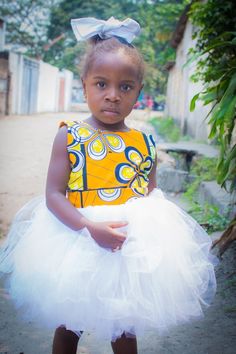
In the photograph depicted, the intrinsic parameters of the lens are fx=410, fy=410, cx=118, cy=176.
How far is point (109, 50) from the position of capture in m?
1.64

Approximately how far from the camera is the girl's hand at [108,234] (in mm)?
1530

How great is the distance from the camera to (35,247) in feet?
5.32

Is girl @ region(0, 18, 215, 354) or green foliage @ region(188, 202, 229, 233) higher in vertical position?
girl @ region(0, 18, 215, 354)

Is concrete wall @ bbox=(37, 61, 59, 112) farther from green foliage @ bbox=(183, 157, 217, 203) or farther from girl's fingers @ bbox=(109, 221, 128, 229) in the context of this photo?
girl's fingers @ bbox=(109, 221, 128, 229)

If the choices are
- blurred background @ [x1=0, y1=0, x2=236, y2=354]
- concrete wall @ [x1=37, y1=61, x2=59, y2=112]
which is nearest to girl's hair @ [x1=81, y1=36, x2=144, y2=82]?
blurred background @ [x1=0, y1=0, x2=236, y2=354]

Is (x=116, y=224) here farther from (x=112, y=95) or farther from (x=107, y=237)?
(x=112, y=95)

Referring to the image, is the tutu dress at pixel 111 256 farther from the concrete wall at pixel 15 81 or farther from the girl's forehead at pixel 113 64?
the concrete wall at pixel 15 81

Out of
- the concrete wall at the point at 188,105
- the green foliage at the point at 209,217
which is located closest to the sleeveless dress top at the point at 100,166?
the green foliage at the point at 209,217

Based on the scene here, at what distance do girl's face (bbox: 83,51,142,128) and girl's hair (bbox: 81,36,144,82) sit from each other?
0.02 m

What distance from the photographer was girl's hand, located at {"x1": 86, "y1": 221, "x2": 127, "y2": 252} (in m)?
1.53

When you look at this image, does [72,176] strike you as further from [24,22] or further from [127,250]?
[24,22]

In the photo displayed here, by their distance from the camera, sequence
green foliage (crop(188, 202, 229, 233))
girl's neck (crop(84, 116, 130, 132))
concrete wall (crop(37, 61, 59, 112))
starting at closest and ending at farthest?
girl's neck (crop(84, 116, 130, 132)), green foliage (crop(188, 202, 229, 233)), concrete wall (crop(37, 61, 59, 112))

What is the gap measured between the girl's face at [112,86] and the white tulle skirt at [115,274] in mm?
383

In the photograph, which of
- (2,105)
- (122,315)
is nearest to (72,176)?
(122,315)
